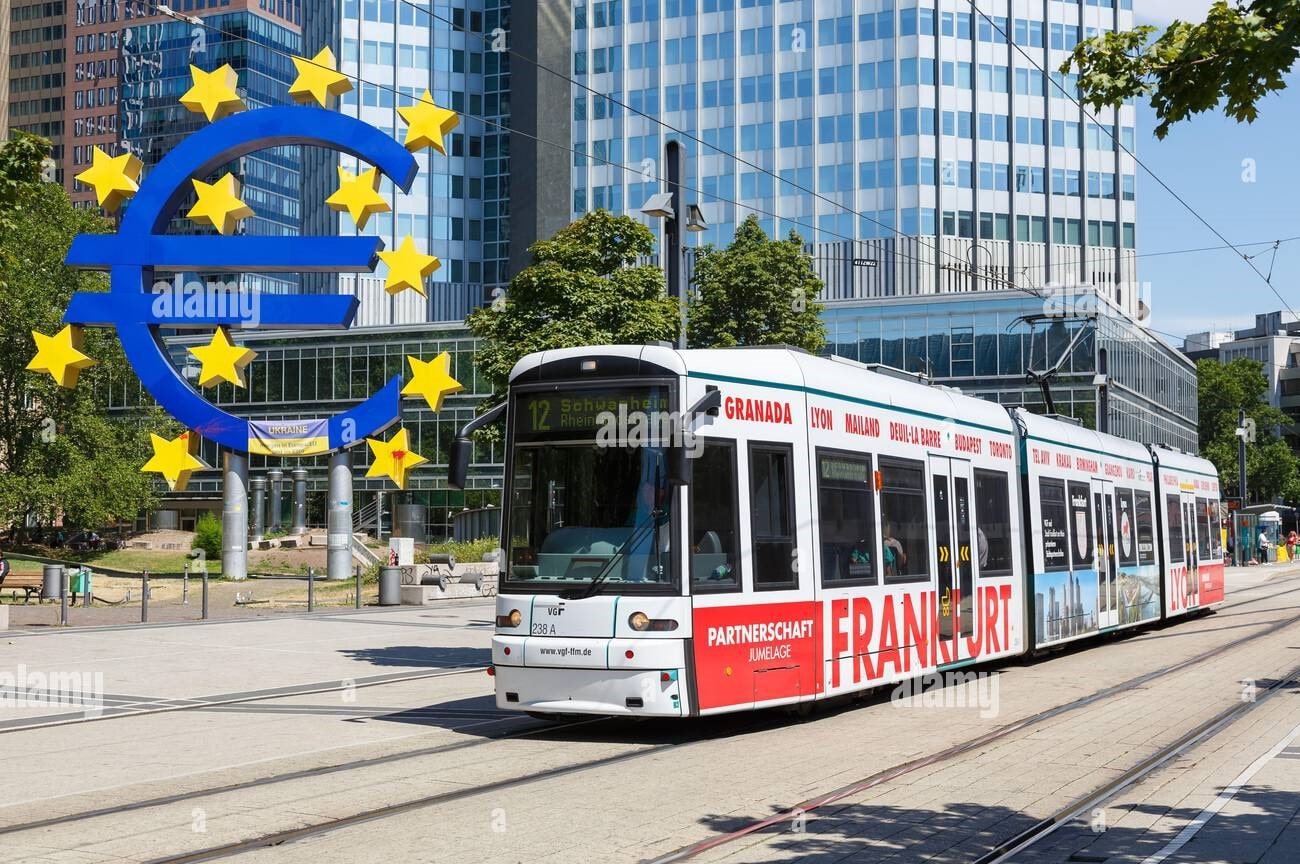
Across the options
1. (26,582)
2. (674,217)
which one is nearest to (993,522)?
(674,217)

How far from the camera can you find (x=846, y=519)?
45.9 ft

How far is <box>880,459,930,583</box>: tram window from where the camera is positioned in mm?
14828

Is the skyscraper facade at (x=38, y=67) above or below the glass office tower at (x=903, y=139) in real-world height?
above

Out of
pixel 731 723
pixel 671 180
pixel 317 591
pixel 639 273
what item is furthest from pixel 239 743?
pixel 317 591

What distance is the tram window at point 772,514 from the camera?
1273cm

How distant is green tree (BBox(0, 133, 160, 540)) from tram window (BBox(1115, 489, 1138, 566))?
42390 millimetres

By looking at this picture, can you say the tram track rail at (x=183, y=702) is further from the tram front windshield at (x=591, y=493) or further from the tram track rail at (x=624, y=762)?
the tram front windshield at (x=591, y=493)

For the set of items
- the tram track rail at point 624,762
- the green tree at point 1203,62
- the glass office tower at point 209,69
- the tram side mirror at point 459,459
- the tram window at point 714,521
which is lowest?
the tram track rail at point 624,762

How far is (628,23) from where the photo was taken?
8562 centimetres

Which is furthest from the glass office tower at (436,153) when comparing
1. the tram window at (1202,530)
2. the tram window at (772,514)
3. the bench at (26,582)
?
the tram window at (772,514)

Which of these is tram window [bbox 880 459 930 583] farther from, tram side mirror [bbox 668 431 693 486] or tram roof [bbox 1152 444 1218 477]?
tram roof [bbox 1152 444 1218 477]

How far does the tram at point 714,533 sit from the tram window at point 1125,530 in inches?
316

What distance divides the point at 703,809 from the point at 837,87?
74889mm

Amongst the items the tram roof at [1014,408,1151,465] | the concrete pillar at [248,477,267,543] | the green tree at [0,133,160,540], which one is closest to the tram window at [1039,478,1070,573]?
the tram roof at [1014,408,1151,465]
